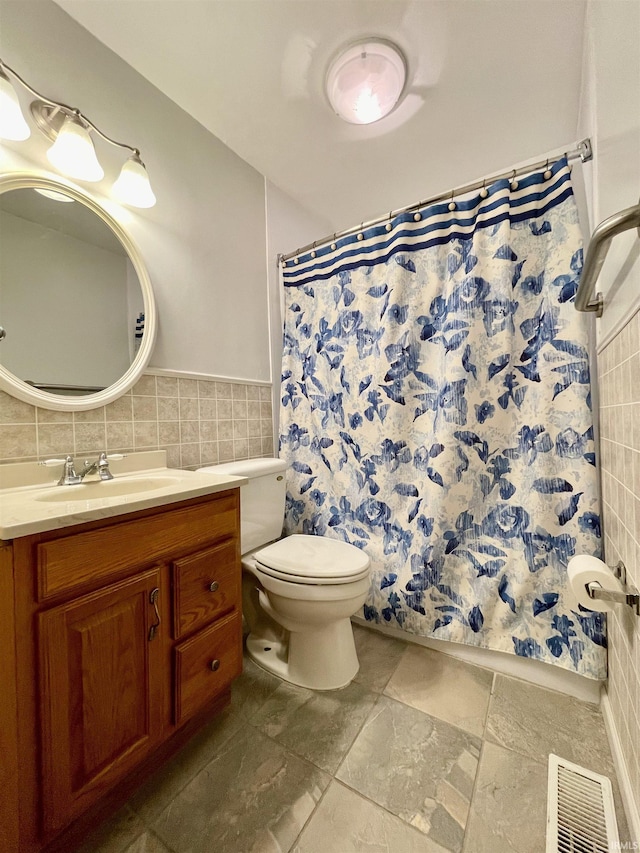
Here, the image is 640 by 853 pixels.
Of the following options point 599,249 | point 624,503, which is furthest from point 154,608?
point 599,249

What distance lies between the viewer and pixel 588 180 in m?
1.19

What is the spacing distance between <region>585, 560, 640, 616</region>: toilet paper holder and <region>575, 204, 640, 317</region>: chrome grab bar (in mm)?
698

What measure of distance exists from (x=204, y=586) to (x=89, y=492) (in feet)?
1.51

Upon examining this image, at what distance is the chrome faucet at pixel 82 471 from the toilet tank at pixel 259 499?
0.33m

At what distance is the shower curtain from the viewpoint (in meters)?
1.15

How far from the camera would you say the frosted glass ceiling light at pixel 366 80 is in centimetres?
118

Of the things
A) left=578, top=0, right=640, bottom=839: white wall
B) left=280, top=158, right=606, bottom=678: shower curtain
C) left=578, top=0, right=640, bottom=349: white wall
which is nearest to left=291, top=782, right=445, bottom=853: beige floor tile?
left=578, top=0, right=640, bottom=839: white wall

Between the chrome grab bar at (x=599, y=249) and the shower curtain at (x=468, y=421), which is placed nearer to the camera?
the chrome grab bar at (x=599, y=249)

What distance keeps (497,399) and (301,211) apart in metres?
1.63

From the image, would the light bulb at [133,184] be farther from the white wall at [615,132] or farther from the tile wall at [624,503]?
the tile wall at [624,503]

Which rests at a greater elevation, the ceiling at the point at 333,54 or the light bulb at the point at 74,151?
the ceiling at the point at 333,54

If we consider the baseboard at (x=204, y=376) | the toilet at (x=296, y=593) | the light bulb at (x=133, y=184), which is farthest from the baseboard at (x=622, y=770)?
the light bulb at (x=133, y=184)

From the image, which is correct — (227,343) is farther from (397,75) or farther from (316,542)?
(397,75)

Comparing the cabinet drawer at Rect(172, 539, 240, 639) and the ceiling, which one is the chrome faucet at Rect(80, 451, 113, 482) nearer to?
the cabinet drawer at Rect(172, 539, 240, 639)
